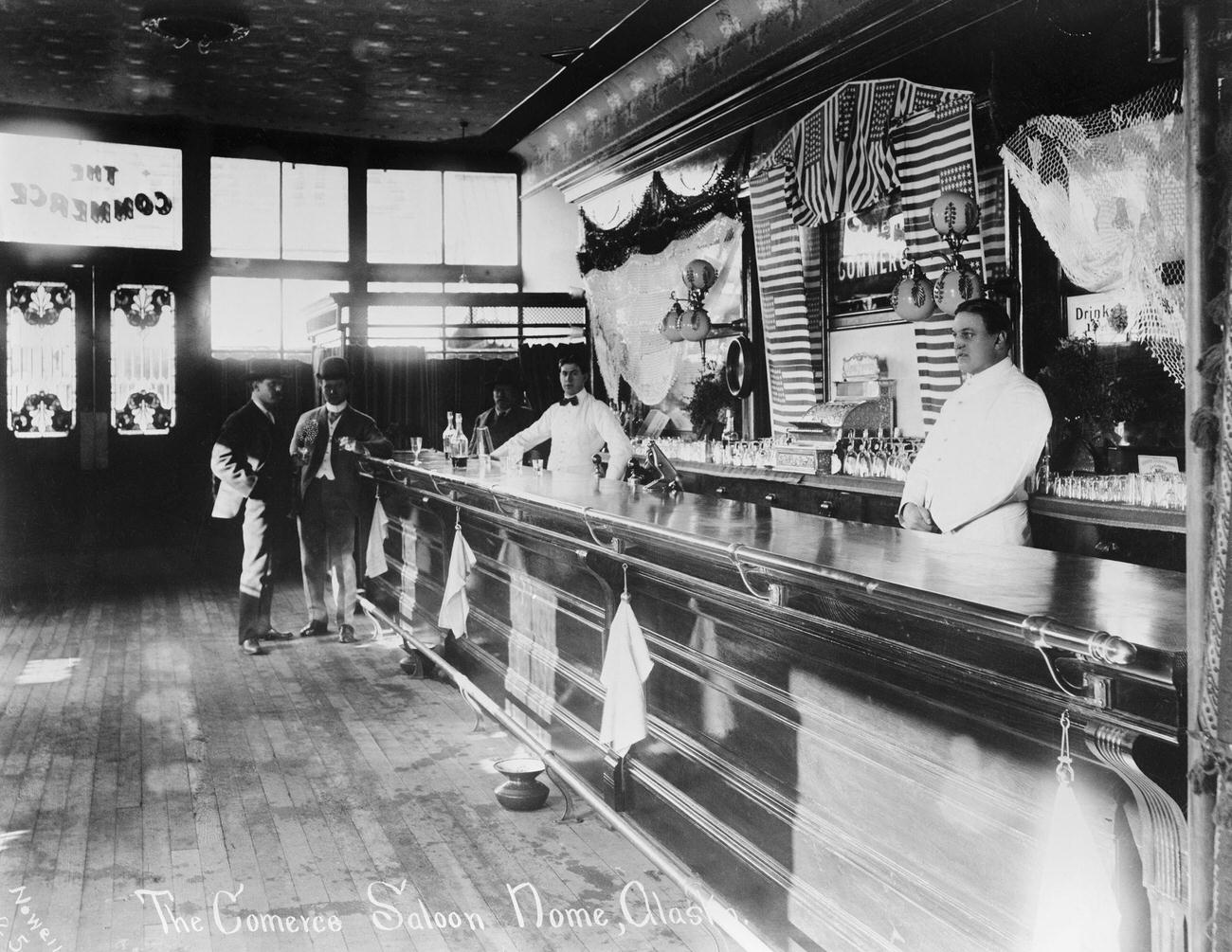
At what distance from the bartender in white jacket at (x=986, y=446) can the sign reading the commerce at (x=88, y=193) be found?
813 centimetres

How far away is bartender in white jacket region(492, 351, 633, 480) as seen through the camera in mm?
6395

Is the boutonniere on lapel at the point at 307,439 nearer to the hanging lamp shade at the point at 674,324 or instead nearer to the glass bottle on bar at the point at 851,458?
the hanging lamp shade at the point at 674,324

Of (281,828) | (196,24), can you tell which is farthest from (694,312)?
(281,828)

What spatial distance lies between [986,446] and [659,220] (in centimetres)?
522

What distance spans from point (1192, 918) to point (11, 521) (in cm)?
1015

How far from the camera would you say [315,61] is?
26.3 feet

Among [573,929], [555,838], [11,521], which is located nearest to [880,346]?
[555,838]

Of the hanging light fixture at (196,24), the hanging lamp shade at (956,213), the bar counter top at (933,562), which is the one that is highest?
the hanging light fixture at (196,24)

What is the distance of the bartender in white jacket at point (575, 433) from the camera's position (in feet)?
21.0

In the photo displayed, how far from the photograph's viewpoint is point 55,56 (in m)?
7.96

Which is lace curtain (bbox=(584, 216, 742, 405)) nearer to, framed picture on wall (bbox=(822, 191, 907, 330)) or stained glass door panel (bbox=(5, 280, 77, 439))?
framed picture on wall (bbox=(822, 191, 907, 330))

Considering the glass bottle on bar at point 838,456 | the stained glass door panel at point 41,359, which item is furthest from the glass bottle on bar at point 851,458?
Answer: the stained glass door panel at point 41,359

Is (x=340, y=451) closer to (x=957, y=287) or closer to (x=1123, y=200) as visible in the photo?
(x=957, y=287)

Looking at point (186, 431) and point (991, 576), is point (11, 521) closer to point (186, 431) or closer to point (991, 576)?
point (186, 431)
